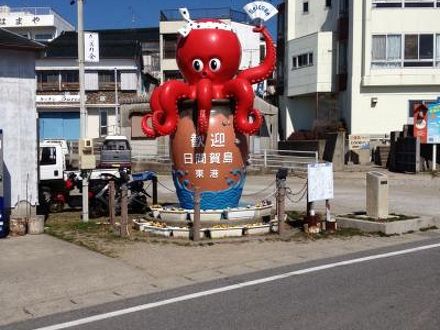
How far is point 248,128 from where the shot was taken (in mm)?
11648

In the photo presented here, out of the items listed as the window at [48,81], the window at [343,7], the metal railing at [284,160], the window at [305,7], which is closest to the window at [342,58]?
the window at [343,7]

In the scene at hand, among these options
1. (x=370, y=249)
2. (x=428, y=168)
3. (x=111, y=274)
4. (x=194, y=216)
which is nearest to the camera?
(x=111, y=274)

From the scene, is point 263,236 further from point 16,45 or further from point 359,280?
point 16,45

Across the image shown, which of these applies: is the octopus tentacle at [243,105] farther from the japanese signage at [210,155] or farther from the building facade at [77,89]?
the building facade at [77,89]

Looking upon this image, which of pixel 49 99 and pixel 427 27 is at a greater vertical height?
pixel 427 27

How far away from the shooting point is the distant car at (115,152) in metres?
26.9

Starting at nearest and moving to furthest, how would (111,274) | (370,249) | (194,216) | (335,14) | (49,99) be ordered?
(111,274) < (370,249) < (194,216) < (335,14) < (49,99)

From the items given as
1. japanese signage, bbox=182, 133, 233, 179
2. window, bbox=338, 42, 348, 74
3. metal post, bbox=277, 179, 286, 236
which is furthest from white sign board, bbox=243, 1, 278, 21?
window, bbox=338, 42, 348, 74

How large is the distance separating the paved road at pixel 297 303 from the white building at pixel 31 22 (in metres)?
57.1

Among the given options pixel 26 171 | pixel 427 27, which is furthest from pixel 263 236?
pixel 427 27

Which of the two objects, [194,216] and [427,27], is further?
[427,27]

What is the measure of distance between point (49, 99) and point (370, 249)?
39209 mm

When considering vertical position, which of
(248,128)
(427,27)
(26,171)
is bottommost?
(26,171)

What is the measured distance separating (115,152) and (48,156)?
1085cm
